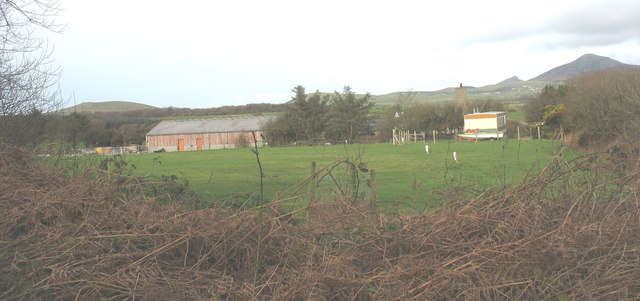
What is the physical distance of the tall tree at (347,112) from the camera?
61.7m

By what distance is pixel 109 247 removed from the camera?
12.2 feet

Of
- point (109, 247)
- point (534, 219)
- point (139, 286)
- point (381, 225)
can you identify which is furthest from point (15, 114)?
point (534, 219)

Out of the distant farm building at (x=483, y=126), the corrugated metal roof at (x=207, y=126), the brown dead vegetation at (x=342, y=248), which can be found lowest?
the brown dead vegetation at (x=342, y=248)

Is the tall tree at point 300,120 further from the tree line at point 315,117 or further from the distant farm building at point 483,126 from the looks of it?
the distant farm building at point 483,126

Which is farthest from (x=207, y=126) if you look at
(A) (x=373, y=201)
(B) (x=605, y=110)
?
(A) (x=373, y=201)

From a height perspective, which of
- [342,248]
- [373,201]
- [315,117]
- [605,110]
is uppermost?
[315,117]

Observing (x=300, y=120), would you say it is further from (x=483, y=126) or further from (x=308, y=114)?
(x=483, y=126)

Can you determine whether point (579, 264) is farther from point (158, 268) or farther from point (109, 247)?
point (109, 247)

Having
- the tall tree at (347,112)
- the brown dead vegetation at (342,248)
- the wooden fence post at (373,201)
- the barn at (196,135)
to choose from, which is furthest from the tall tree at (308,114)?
the brown dead vegetation at (342,248)

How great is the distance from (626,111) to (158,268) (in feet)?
64.7

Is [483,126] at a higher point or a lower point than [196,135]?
lower

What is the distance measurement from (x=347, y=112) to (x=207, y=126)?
23.9 m

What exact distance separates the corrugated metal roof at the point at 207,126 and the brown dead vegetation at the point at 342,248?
68.5 meters

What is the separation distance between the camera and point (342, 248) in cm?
389
